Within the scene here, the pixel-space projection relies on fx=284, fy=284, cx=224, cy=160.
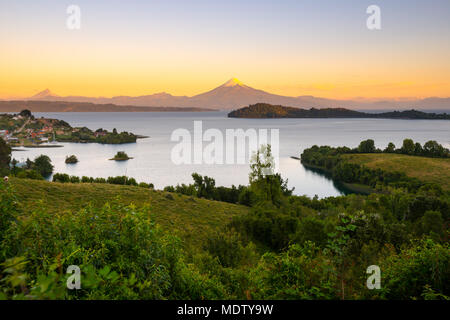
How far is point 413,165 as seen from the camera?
7531 cm

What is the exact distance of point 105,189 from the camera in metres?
28.0

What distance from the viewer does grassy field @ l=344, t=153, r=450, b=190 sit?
67125mm

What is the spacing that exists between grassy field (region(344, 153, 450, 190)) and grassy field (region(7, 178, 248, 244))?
5620 centimetres

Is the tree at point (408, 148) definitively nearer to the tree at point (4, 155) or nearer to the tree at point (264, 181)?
the tree at point (264, 181)

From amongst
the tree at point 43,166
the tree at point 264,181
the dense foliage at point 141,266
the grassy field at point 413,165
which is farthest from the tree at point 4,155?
the grassy field at point 413,165

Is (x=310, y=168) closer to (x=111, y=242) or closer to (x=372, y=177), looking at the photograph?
(x=372, y=177)

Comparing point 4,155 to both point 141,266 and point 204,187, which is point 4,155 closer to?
point 204,187

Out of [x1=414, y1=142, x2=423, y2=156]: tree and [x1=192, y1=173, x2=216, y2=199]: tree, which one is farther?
[x1=414, y1=142, x2=423, y2=156]: tree

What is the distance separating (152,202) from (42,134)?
409 ft

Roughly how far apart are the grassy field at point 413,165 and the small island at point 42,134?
89687mm

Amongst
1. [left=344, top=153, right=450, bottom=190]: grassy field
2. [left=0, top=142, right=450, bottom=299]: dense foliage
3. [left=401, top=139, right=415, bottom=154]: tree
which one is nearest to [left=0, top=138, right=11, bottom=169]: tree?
[left=0, top=142, right=450, bottom=299]: dense foliage

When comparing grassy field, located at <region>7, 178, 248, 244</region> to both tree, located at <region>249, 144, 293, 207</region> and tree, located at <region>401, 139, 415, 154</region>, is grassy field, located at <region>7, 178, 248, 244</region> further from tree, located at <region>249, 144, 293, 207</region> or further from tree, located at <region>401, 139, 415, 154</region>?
tree, located at <region>401, 139, 415, 154</region>
